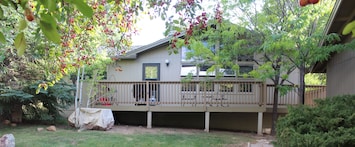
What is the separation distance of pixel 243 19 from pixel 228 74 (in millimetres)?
3352

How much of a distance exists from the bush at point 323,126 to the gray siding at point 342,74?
1703 mm

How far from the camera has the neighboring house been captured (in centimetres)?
532

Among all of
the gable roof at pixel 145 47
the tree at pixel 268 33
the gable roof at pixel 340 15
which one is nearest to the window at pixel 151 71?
the gable roof at pixel 145 47

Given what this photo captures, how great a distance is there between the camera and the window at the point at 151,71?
1316 centimetres

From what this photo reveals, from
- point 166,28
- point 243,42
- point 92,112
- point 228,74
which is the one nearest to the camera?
point 166,28

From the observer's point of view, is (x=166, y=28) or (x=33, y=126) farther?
(x=33, y=126)

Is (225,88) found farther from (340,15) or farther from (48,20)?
(48,20)

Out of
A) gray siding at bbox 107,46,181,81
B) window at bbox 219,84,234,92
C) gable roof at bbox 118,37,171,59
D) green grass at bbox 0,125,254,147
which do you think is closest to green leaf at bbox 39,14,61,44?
green grass at bbox 0,125,254,147

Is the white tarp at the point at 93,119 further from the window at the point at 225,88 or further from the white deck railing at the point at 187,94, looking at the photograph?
the window at the point at 225,88

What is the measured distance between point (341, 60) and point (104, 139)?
630 cm

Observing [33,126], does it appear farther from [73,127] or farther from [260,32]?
[260,32]

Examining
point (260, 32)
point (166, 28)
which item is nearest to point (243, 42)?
point (260, 32)

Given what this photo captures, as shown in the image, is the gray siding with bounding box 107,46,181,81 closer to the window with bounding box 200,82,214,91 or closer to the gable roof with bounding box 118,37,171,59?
the gable roof with bounding box 118,37,171,59

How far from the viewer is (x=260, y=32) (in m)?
9.62
